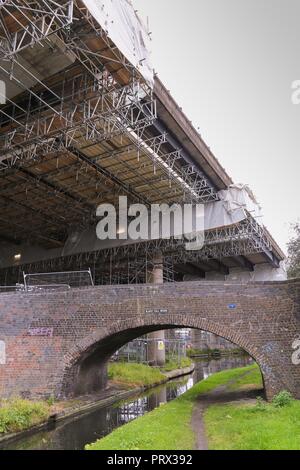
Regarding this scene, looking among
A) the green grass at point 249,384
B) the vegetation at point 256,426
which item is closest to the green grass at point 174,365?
the green grass at point 249,384

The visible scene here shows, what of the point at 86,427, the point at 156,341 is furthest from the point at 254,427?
the point at 156,341

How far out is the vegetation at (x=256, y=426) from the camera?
877 cm

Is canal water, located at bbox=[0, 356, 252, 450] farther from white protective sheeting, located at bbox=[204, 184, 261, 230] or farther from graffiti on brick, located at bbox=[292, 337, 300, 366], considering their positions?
white protective sheeting, located at bbox=[204, 184, 261, 230]

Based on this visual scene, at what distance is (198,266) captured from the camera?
45.2 metres

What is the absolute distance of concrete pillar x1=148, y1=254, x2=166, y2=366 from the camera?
109 feet

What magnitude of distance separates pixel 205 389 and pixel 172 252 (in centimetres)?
1644

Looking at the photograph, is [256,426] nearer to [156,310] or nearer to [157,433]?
[157,433]

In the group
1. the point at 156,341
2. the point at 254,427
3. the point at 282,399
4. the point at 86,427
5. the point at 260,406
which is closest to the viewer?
the point at 254,427

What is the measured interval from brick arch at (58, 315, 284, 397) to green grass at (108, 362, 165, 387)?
4888 millimetres

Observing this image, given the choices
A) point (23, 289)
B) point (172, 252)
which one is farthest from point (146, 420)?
point (172, 252)

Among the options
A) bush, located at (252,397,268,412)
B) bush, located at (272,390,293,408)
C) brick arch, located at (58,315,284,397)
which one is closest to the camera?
bush, located at (252,397,268,412)

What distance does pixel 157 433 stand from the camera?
1077cm

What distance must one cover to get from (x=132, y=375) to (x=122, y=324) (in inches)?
377

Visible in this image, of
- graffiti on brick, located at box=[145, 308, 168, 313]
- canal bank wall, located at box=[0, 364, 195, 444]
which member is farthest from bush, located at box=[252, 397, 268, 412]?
canal bank wall, located at box=[0, 364, 195, 444]
